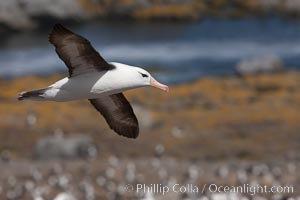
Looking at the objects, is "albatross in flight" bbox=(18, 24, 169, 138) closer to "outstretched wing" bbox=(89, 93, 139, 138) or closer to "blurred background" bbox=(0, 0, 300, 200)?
"outstretched wing" bbox=(89, 93, 139, 138)

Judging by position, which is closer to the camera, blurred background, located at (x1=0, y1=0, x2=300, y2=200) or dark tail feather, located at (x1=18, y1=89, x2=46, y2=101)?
dark tail feather, located at (x1=18, y1=89, x2=46, y2=101)

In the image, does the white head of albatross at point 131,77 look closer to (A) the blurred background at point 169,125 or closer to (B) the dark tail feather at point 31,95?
(B) the dark tail feather at point 31,95

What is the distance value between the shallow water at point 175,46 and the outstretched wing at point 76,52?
76.6 ft

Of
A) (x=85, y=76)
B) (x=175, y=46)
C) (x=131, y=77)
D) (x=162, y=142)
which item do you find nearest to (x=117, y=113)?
(x=85, y=76)

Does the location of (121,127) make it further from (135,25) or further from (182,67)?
(135,25)

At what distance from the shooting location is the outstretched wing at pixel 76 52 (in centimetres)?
727

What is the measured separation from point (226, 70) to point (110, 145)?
12.6 m

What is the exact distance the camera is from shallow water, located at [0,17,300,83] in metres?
35.9

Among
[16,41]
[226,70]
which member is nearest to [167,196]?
[226,70]

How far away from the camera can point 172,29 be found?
157 ft

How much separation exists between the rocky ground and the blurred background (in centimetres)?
3

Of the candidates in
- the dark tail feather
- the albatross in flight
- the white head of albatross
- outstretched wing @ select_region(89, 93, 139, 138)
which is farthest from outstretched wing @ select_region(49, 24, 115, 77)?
outstretched wing @ select_region(89, 93, 139, 138)

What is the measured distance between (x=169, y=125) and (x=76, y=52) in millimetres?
16021

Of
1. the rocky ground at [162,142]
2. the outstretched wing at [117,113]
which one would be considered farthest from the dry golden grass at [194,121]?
the outstretched wing at [117,113]
